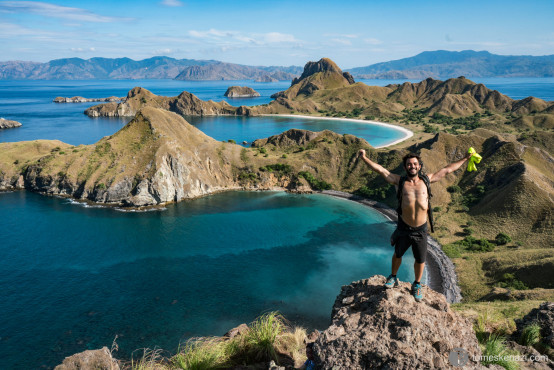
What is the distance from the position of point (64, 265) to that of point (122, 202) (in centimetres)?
2920

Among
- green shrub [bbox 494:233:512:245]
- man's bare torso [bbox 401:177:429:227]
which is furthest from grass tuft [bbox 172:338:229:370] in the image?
green shrub [bbox 494:233:512:245]

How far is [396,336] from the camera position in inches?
373

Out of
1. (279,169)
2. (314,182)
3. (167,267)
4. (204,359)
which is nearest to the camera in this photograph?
(204,359)

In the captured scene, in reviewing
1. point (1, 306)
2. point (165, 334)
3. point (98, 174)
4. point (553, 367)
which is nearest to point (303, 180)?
point (98, 174)

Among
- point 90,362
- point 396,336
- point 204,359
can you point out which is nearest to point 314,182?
point 90,362

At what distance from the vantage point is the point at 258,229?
67.9 m

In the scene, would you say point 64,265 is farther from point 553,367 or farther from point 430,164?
point 430,164

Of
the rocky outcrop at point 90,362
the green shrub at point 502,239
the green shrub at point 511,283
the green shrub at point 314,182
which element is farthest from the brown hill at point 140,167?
the rocky outcrop at point 90,362

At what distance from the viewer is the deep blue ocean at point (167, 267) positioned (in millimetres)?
38969

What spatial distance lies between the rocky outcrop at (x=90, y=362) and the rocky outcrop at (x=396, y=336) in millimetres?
9641

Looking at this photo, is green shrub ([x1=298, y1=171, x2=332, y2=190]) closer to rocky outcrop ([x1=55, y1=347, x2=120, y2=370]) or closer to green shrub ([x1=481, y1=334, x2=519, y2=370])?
rocky outcrop ([x1=55, y1=347, x2=120, y2=370])

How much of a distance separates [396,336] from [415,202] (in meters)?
4.24

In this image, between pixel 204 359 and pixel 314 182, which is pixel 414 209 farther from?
pixel 314 182

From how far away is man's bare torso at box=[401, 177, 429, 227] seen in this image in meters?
10.4
